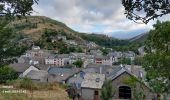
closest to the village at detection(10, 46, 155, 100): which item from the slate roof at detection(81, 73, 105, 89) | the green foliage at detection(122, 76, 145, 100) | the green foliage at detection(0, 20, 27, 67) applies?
the slate roof at detection(81, 73, 105, 89)

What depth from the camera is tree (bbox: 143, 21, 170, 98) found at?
1938 cm

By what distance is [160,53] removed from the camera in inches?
820

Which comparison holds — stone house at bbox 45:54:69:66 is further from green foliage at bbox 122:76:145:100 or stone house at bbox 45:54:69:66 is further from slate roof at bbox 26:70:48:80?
green foliage at bbox 122:76:145:100

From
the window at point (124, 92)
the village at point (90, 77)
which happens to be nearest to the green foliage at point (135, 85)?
the village at point (90, 77)

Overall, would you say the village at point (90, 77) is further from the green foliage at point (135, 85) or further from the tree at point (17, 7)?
the tree at point (17, 7)

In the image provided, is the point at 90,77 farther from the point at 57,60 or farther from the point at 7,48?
the point at 57,60

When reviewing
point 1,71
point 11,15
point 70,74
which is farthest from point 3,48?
point 70,74

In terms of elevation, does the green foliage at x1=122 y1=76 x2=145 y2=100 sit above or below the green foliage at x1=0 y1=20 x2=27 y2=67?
below

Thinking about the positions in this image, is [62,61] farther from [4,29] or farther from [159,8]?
[159,8]

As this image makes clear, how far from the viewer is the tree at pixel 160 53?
19383 mm

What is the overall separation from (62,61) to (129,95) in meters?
89.0

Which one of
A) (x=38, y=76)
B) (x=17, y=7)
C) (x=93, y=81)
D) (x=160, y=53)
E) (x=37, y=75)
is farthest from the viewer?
(x=37, y=75)

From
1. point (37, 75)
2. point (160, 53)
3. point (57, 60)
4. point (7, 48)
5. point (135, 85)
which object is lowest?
point (37, 75)

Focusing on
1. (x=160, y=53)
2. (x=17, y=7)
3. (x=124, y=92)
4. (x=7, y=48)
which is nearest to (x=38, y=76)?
(x=124, y=92)
